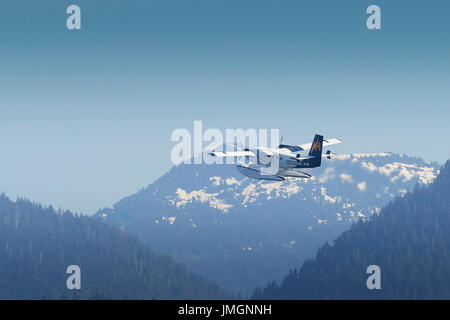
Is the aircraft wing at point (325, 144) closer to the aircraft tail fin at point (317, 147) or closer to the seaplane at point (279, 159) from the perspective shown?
the seaplane at point (279, 159)

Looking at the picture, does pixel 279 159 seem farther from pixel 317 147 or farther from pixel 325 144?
pixel 325 144

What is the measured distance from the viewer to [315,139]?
100 m

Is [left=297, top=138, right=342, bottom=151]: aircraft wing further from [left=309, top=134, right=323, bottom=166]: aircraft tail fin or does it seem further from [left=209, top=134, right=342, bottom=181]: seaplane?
[left=309, top=134, right=323, bottom=166]: aircraft tail fin

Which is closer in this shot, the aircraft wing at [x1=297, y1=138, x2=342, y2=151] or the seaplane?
the seaplane

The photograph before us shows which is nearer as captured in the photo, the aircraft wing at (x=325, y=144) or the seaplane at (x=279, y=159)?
the seaplane at (x=279, y=159)

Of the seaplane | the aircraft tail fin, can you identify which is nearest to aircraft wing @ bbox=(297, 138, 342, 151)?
the seaplane

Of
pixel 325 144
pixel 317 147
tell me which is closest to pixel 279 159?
pixel 317 147

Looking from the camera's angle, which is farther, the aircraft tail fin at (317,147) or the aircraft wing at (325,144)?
the aircraft wing at (325,144)

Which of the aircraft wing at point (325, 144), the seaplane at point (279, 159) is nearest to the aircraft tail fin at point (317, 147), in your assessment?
the seaplane at point (279, 159)

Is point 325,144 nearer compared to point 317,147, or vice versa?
point 317,147
